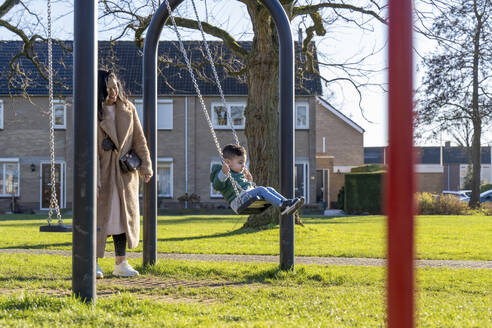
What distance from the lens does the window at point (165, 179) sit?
103 ft

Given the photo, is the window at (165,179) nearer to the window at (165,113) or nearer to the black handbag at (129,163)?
the window at (165,113)

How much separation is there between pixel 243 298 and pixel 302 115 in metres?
26.2

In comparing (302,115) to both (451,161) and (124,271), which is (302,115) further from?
(451,161)

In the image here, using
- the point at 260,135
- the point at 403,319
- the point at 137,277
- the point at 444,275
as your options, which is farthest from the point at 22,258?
the point at 403,319

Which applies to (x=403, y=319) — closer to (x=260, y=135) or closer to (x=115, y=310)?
(x=115, y=310)

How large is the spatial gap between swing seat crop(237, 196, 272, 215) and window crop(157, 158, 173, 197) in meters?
25.6

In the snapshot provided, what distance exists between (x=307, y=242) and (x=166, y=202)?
2066cm

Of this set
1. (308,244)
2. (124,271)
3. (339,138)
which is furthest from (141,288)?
(339,138)

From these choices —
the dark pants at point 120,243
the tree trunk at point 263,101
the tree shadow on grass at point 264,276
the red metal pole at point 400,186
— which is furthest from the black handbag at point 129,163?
the tree trunk at point 263,101

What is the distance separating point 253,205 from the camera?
580 centimetres

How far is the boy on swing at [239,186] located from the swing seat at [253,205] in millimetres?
72

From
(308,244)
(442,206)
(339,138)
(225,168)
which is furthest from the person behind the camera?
(339,138)

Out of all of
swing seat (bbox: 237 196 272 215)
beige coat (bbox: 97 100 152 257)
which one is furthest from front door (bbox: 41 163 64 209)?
swing seat (bbox: 237 196 272 215)

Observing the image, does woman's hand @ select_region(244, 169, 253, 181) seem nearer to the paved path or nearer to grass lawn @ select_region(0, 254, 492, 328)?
grass lawn @ select_region(0, 254, 492, 328)
